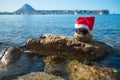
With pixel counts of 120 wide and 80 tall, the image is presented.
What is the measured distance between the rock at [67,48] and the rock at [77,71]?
2.83 feet

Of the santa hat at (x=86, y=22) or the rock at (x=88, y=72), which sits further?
the santa hat at (x=86, y=22)

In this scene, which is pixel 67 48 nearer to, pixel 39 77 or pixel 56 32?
pixel 39 77

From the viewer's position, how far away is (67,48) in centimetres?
1297

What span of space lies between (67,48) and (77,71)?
262 cm

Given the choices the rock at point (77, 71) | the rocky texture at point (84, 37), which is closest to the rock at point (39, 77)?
the rock at point (77, 71)

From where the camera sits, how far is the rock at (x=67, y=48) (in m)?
12.4

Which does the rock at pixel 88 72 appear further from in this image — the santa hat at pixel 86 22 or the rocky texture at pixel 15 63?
the santa hat at pixel 86 22

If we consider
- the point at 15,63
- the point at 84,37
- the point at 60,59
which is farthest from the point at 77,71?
the point at 15,63

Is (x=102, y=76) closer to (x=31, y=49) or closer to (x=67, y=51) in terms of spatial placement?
(x=67, y=51)

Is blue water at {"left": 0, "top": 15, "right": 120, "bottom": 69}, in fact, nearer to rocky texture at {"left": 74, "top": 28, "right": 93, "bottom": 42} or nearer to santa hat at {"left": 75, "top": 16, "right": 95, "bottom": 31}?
rocky texture at {"left": 74, "top": 28, "right": 93, "bottom": 42}

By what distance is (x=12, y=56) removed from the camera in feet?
39.5

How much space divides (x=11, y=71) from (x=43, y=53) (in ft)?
11.5

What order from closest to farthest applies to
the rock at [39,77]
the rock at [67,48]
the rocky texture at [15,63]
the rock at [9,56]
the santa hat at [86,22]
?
the rock at [39,77]
the rocky texture at [15,63]
the rock at [9,56]
the rock at [67,48]
the santa hat at [86,22]

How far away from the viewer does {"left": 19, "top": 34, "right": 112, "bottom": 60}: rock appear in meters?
12.4
